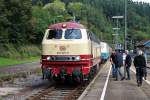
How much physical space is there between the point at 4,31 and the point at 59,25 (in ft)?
178

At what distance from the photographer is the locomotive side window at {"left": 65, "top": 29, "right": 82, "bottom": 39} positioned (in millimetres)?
23175

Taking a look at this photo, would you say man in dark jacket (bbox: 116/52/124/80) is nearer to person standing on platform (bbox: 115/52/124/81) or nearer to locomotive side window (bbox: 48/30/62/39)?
person standing on platform (bbox: 115/52/124/81)

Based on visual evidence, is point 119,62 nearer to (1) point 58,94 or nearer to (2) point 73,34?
(2) point 73,34

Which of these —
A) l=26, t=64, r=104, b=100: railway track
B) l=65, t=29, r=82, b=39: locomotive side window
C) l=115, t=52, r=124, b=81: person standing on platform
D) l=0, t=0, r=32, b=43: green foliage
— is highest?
l=0, t=0, r=32, b=43: green foliage

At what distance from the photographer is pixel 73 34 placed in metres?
23.3

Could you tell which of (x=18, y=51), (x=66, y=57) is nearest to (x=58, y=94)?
(x=66, y=57)

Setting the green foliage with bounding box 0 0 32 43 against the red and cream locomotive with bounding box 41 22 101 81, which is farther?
the green foliage with bounding box 0 0 32 43

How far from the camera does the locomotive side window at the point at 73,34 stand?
76.0 feet

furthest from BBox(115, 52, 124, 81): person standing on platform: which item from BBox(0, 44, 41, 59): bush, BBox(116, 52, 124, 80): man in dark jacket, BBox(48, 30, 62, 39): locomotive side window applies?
BBox(0, 44, 41, 59): bush

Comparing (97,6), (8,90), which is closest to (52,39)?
(8,90)

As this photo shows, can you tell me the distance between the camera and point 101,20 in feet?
522

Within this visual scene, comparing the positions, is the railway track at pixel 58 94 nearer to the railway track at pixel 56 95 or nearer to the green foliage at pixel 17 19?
the railway track at pixel 56 95

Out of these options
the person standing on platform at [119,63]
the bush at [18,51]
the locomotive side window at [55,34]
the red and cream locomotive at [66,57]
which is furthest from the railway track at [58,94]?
the bush at [18,51]

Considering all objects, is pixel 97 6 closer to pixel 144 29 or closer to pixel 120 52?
pixel 144 29
